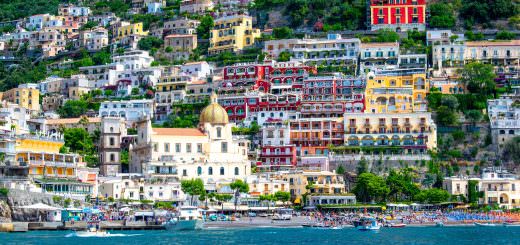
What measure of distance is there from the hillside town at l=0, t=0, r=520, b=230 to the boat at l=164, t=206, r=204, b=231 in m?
4.40

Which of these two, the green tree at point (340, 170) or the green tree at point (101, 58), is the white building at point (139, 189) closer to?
the green tree at point (340, 170)

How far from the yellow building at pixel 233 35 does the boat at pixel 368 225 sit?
46434 mm

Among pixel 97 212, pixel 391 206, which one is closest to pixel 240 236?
pixel 97 212

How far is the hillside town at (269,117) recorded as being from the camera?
11544cm

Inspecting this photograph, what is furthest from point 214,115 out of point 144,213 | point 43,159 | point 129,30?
point 129,30

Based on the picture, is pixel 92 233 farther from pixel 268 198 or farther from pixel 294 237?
pixel 268 198

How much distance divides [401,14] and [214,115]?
3180 centimetres

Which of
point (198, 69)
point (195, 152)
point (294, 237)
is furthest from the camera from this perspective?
point (198, 69)

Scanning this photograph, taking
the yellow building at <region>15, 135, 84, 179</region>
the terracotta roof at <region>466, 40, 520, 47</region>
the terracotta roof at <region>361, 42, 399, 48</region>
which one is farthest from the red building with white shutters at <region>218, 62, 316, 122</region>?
the yellow building at <region>15, 135, 84, 179</region>

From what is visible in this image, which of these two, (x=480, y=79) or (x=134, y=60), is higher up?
(x=134, y=60)

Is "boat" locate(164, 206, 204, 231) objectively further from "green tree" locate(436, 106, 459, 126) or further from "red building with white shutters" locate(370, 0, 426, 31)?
"red building with white shutters" locate(370, 0, 426, 31)

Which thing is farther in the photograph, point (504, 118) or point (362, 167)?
point (504, 118)

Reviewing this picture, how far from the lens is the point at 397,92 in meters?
130

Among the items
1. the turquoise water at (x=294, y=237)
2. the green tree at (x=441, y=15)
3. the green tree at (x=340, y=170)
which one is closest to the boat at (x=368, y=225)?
the turquoise water at (x=294, y=237)
